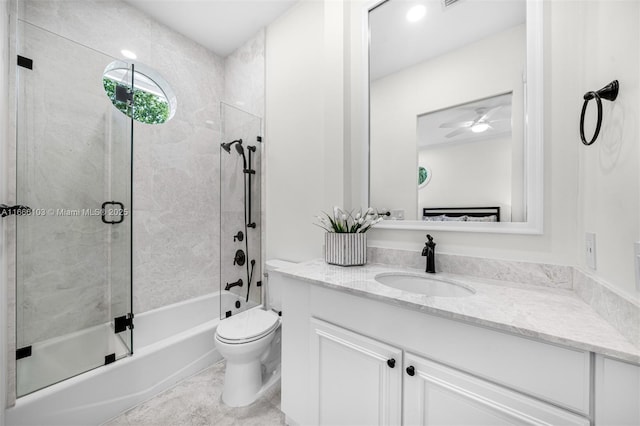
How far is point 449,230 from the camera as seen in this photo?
1286mm

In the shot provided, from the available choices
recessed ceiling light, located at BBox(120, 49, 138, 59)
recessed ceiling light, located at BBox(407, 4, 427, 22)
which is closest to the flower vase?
recessed ceiling light, located at BBox(407, 4, 427, 22)

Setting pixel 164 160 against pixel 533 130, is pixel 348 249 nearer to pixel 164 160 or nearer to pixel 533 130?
pixel 533 130

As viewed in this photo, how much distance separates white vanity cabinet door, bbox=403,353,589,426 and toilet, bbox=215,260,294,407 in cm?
94

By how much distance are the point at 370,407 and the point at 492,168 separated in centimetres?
121

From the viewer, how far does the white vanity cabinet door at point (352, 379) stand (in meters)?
0.93

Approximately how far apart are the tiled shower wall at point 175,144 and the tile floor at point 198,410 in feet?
2.34

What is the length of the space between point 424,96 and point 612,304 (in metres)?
1.19

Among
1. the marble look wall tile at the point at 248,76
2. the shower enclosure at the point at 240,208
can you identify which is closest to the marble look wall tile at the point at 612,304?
the shower enclosure at the point at 240,208

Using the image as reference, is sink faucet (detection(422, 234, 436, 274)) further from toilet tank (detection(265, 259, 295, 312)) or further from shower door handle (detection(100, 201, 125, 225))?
shower door handle (detection(100, 201, 125, 225))

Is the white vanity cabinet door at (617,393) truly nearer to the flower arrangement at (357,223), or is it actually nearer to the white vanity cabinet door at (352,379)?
the white vanity cabinet door at (352,379)

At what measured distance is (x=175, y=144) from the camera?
85.6 inches

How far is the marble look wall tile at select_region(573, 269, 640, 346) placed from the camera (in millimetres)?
591

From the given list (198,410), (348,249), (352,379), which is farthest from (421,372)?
(198,410)

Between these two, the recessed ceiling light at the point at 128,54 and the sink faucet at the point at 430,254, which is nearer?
the sink faucet at the point at 430,254
